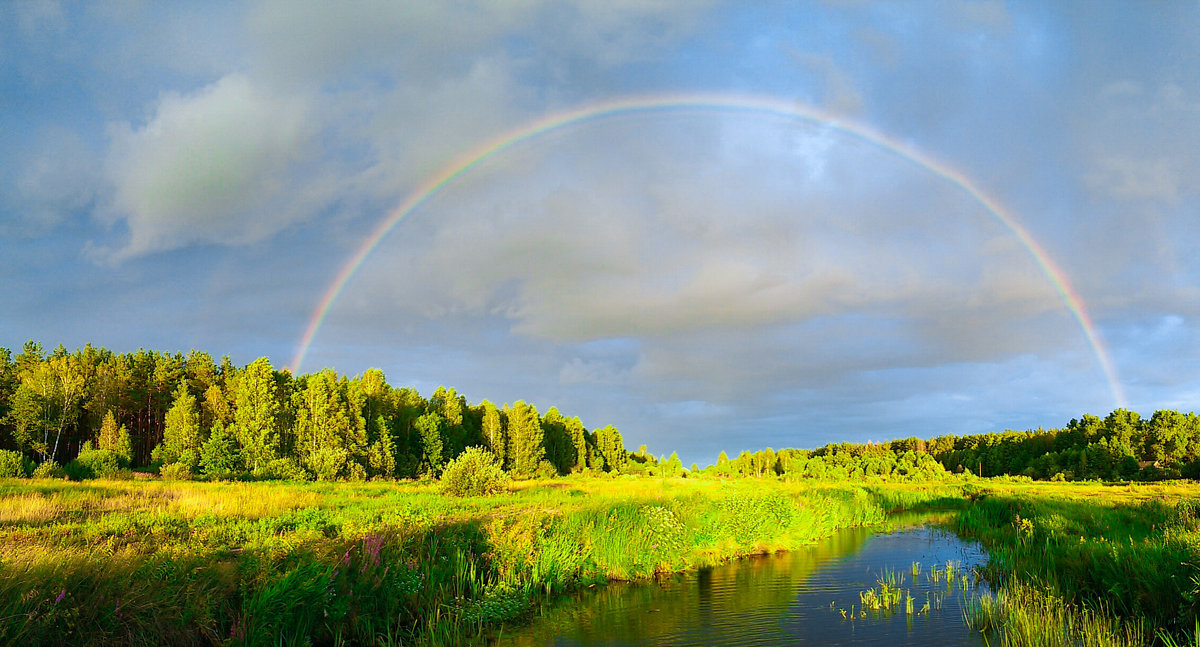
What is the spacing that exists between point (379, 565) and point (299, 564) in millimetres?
1838

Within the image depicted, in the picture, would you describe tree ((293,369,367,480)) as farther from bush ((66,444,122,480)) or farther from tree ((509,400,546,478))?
tree ((509,400,546,478))

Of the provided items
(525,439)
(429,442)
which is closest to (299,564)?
(429,442)

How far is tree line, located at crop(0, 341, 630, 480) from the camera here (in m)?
66.0

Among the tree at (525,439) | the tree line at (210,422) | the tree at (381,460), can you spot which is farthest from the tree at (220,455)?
the tree at (525,439)

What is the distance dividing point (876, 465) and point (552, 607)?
5320 inches

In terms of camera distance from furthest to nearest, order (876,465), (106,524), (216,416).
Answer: (876,465) < (216,416) < (106,524)

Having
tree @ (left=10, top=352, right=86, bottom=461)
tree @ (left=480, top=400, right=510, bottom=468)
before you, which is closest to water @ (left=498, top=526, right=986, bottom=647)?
tree @ (left=10, top=352, right=86, bottom=461)

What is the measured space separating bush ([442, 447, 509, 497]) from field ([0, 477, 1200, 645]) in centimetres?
893

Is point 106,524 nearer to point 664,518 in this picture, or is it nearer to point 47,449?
point 664,518

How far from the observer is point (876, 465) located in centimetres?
13600

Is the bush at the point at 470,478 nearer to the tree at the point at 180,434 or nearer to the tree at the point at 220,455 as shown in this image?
the tree at the point at 220,455

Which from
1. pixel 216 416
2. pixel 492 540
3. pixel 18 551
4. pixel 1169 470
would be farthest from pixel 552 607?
pixel 1169 470

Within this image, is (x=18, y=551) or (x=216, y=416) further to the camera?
(x=216, y=416)

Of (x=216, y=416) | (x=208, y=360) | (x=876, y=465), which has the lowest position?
(x=876, y=465)
